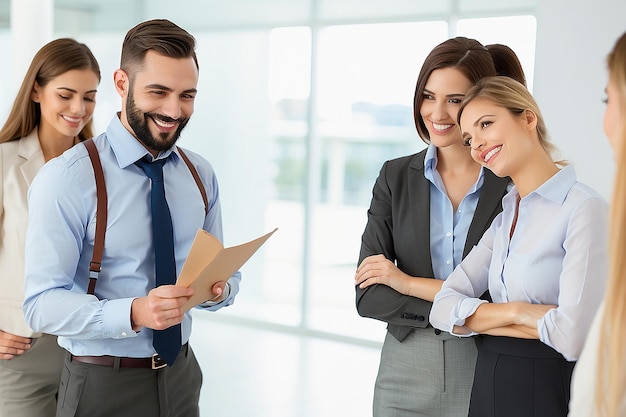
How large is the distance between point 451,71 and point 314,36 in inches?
197

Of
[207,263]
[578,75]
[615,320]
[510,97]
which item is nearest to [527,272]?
[510,97]

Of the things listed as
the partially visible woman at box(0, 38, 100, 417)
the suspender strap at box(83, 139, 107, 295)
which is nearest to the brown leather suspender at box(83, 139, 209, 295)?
the suspender strap at box(83, 139, 107, 295)

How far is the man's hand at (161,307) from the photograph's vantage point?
2064 mm

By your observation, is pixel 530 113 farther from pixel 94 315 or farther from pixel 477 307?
pixel 94 315

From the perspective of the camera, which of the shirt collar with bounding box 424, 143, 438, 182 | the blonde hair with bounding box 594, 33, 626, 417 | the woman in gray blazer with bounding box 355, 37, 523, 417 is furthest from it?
the shirt collar with bounding box 424, 143, 438, 182

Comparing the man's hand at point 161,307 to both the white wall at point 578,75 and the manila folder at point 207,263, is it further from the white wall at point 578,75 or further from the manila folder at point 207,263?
the white wall at point 578,75

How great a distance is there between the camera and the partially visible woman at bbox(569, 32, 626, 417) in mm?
1436

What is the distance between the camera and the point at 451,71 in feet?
8.25

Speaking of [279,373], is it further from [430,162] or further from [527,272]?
[527,272]

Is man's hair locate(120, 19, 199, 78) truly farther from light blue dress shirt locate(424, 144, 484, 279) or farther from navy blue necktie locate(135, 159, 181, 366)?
light blue dress shirt locate(424, 144, 484, 279)

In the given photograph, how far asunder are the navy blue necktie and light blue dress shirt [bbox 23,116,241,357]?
0.08 feet

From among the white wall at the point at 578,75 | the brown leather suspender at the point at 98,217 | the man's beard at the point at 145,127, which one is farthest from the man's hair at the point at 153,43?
the white wall at the point at 578,75

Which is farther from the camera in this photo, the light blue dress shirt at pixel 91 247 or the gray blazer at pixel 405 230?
the gray blazer at pixel 405 230

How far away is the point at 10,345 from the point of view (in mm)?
2986
